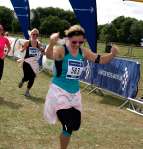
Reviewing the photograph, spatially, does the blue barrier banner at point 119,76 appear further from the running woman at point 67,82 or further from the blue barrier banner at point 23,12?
the blue barrier banner at point 23,12

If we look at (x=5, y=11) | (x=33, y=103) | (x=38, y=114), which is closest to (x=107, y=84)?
(x=33, y=103)

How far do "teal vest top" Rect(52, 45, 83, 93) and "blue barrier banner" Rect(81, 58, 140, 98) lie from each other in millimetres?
5398

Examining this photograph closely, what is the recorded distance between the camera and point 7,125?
827 centimetres

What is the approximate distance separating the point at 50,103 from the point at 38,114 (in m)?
3.45

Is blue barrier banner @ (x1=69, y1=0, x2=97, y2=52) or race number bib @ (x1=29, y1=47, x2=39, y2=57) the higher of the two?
blue barrier banner @ (x1=69, y1=0, x2=97, y2=52)

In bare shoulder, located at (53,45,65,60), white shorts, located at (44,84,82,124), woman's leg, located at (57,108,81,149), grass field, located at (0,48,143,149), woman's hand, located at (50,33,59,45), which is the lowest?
grass field, located at (0,48,143,149)

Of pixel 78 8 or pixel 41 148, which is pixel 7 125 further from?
pixel 78 8

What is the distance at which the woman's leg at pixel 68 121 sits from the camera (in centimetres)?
605

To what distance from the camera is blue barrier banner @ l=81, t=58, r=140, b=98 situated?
11438 millimetres

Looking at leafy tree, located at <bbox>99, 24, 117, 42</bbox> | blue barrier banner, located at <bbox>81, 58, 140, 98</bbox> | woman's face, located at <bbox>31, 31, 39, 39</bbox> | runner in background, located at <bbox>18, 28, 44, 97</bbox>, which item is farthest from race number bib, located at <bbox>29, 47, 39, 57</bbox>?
leafy tree, located at <bbox>99, 24, 117, 42</bbox>

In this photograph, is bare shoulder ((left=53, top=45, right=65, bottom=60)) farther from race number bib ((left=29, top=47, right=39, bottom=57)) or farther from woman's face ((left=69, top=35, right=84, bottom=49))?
race number bib ((left=29, top=47, right=39, bottom=57))

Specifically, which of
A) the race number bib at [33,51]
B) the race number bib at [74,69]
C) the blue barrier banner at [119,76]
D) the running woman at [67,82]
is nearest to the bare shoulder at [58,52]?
the running woman at [67,82]

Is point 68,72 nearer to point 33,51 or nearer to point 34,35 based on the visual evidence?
point 34,35

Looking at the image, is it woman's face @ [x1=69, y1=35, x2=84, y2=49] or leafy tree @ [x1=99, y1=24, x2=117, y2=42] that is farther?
leafy tree @ [x1=99, y1=24, x2=117, y2=42]
